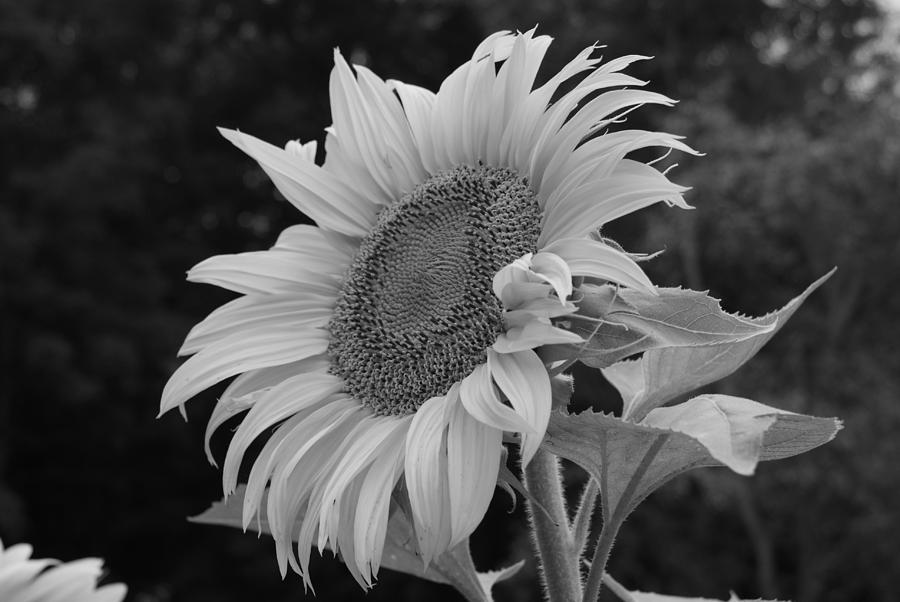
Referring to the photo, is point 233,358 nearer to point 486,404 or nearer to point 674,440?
point 486,404

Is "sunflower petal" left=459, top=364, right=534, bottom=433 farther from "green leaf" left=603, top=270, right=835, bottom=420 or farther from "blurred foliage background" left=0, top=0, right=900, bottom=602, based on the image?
"blurred foliage background" left=0, top=0, right=900, bottom=602

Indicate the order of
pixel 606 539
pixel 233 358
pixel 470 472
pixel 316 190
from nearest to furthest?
pixel 470 472, pixel 606 539, pixel 233 358, pixel 316 190

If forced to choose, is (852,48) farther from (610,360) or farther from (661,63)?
(610,360)

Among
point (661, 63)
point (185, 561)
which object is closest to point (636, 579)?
point (185, 561)

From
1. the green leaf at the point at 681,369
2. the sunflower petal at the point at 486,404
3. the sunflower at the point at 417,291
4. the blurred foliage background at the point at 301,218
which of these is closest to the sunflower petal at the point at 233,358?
the sunflower at the point at 417,291

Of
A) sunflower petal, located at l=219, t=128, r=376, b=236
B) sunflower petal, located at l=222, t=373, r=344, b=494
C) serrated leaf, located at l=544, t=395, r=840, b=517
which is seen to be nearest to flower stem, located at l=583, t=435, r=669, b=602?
serrated leaf, located at l=544, t=395, r=840, b=517

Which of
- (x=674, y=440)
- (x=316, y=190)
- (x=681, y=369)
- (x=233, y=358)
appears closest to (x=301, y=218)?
(x=316, y=190)
